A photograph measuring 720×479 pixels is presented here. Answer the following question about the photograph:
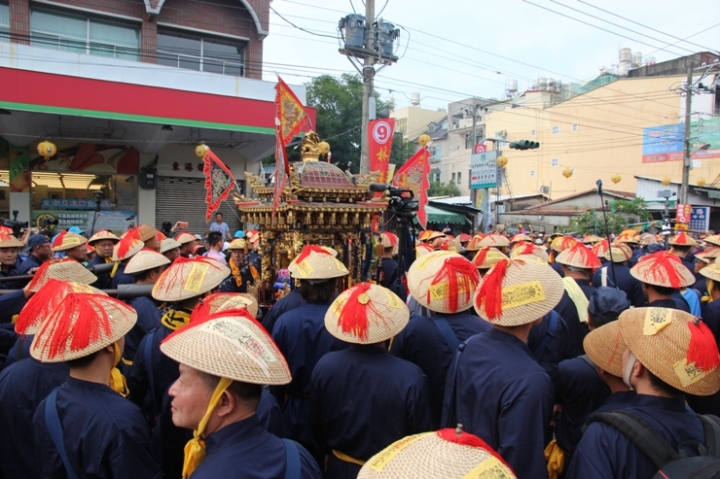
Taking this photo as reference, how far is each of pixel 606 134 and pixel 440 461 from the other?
3549 cm

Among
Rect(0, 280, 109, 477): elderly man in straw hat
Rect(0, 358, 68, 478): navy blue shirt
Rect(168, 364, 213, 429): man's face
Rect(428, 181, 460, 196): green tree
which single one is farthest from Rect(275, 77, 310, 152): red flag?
Rect(428, 181, 460, 196): green tree

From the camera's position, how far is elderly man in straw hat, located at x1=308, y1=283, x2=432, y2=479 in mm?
2660

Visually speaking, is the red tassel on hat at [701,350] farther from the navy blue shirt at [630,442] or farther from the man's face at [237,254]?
the man's face at [237,254]

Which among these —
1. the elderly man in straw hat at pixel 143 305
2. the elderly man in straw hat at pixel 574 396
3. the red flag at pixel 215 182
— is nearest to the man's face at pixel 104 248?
the red flag at pixel 215 182

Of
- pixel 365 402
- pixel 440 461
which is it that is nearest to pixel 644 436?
pixel 440 461

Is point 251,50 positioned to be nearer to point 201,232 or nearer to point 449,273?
point 201,232

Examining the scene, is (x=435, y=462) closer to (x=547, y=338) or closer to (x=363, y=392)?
(x=363, y=392)

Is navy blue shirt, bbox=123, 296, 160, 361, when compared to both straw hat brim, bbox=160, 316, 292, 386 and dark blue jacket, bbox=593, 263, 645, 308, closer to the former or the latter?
straw hat brim, bbox=160, 316, 292, 386

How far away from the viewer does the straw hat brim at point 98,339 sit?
2.21 metres

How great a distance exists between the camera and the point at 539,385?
2238 mm

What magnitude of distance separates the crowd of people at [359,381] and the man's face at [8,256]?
8.89 ft

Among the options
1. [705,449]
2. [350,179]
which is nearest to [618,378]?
[705,449]

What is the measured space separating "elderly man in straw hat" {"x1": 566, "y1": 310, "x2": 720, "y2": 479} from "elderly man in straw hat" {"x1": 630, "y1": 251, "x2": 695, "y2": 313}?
266 centimetres

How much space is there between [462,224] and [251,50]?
1035 cm
